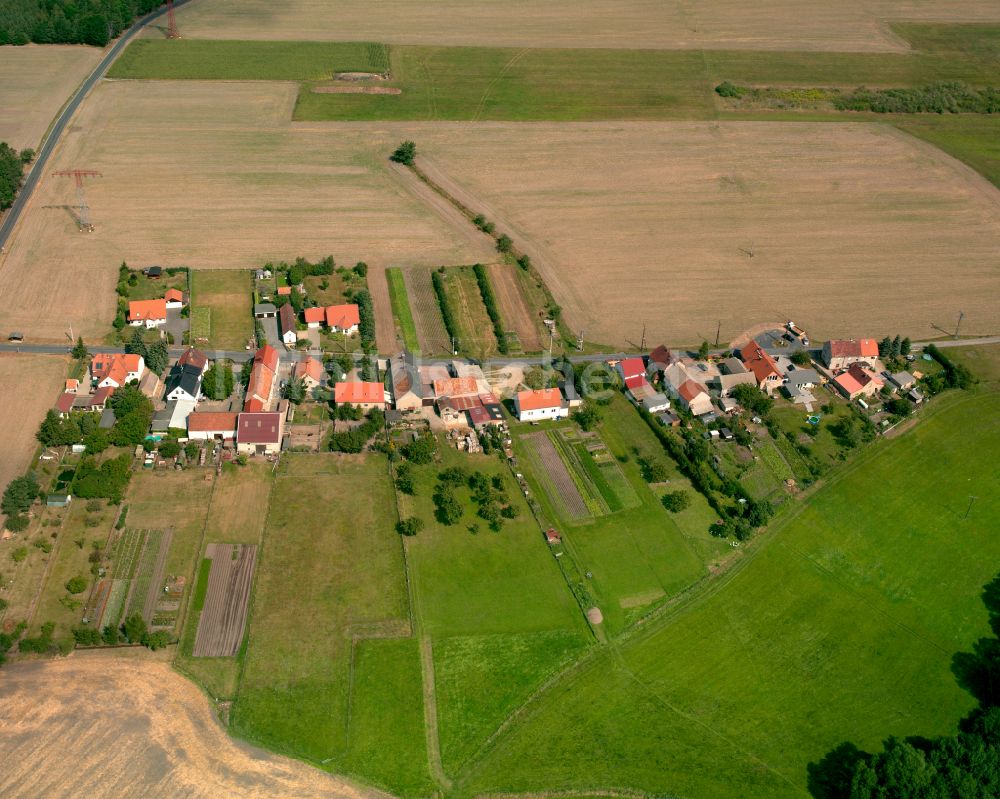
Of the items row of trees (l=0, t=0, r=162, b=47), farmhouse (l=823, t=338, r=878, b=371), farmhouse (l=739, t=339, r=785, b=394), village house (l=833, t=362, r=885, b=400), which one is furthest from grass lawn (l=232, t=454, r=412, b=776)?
row of trees (l=0, t=0, r=162, b=47)

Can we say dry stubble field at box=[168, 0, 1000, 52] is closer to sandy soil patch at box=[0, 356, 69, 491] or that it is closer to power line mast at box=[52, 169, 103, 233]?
power line mast at box=[52, 169, 103, 233]

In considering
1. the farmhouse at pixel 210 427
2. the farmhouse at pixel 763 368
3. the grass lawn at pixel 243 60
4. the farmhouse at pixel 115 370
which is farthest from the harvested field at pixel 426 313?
the grass lawn at pixel 243 60

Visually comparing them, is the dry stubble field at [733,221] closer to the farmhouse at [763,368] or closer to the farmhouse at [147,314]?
the farmhouse at [763,368]

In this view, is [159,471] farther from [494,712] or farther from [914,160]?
[914,160]

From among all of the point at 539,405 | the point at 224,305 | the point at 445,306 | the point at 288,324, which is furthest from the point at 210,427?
the point at 445,306

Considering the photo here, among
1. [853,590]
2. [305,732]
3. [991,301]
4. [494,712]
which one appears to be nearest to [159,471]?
[305,732]

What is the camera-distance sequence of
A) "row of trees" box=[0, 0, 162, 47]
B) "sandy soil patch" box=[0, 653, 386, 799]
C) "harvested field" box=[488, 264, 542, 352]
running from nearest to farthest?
1. "sandy soil patch" box=[0, 653, 386, 799]
2. "harvested field" box=[488, 264, 542, 352]
3. "row of trees" box=[0, 0, 162, 47]
